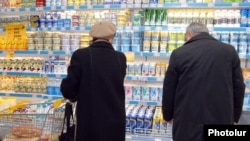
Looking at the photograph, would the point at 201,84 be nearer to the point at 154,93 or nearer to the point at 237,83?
the point at 237,83

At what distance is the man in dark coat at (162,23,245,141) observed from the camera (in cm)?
239

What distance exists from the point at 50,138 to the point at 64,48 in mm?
2215

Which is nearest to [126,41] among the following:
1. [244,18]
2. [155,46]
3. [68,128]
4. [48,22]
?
[155,46]

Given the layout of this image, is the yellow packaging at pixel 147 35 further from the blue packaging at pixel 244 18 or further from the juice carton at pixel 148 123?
the blue packaging at pixel 244 18

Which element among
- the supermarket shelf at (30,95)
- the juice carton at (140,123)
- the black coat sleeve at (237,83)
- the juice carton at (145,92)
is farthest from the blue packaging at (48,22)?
the black coat sleeve at (237,83)

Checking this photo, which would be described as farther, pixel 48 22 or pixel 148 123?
pixel 48 22

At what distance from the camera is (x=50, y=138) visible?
218 cm

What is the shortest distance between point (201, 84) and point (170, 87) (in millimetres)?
269

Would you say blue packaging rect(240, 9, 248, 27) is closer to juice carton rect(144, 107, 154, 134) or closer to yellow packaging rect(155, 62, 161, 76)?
yellow packaging rect(155, 62, 161, 76)

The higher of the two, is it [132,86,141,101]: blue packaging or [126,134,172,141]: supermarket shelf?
[132,86,141,101]: blue packaging

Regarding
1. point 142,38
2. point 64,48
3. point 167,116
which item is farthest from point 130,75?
point 167,116

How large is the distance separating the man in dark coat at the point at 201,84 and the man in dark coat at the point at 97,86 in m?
0.49

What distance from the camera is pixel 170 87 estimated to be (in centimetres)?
252

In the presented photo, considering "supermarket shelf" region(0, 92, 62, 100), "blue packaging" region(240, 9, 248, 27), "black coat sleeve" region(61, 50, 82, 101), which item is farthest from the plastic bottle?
"supermarket shelf" region(0, 92, 62, 100)
